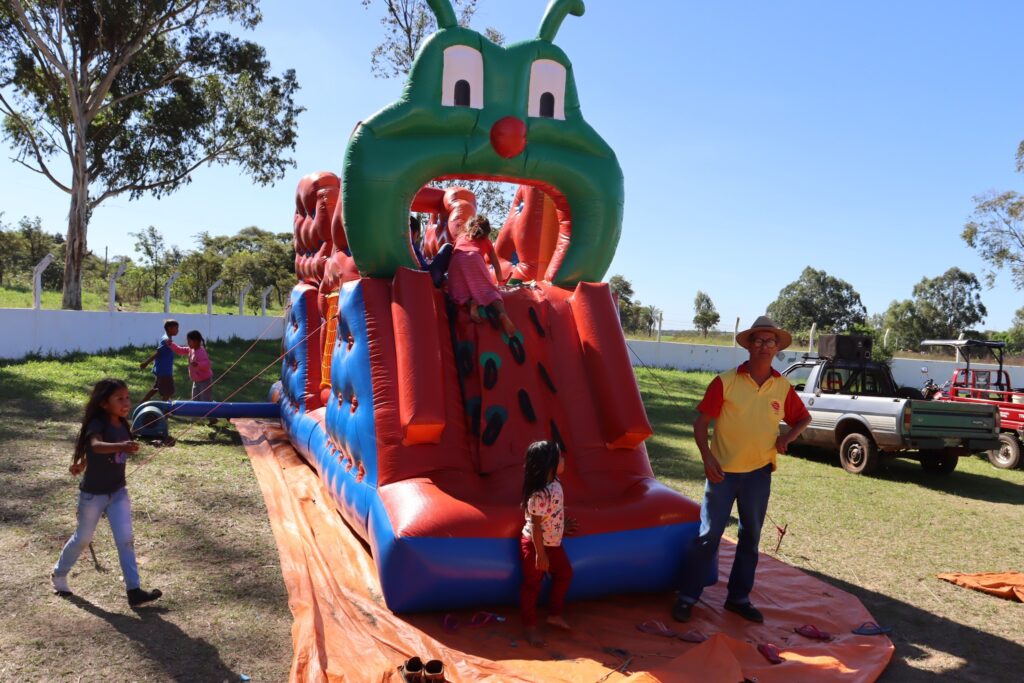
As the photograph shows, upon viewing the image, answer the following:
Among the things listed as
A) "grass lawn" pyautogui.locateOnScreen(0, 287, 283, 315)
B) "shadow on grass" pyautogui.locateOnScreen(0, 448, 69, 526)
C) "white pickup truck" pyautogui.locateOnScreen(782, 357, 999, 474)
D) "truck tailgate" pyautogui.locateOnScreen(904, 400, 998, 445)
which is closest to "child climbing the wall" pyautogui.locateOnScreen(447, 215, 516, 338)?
"shadow on grass" pyautogui.locateOnScreen(0, 448, 69, 526)

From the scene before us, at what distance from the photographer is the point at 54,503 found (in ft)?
18.0

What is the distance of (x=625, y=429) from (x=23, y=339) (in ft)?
41.8

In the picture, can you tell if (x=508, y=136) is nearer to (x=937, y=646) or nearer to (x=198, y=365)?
(x=937, y=646)

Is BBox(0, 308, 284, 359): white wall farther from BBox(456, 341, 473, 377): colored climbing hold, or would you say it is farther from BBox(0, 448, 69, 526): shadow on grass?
BBox(456, 341, 473, 377): colored climbing hold

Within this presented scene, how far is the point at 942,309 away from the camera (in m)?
51.5

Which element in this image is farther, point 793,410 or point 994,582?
point 994,582

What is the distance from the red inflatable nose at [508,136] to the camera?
5516 millimetres

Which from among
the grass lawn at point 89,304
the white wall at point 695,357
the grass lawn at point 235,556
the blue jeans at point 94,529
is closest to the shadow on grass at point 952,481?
the grass lawn at point 235,556

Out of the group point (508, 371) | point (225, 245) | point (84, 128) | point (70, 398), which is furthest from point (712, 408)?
point (225, 245)

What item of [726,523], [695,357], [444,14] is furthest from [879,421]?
[695,357]

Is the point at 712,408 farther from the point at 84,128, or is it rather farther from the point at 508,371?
the point at 84,128

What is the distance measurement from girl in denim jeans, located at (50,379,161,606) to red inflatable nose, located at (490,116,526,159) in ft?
9.87

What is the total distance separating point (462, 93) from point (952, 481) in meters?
7.63

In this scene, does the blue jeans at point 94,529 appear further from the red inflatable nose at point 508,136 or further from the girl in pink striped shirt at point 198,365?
the girl in pink striped shirt at point 198,365
